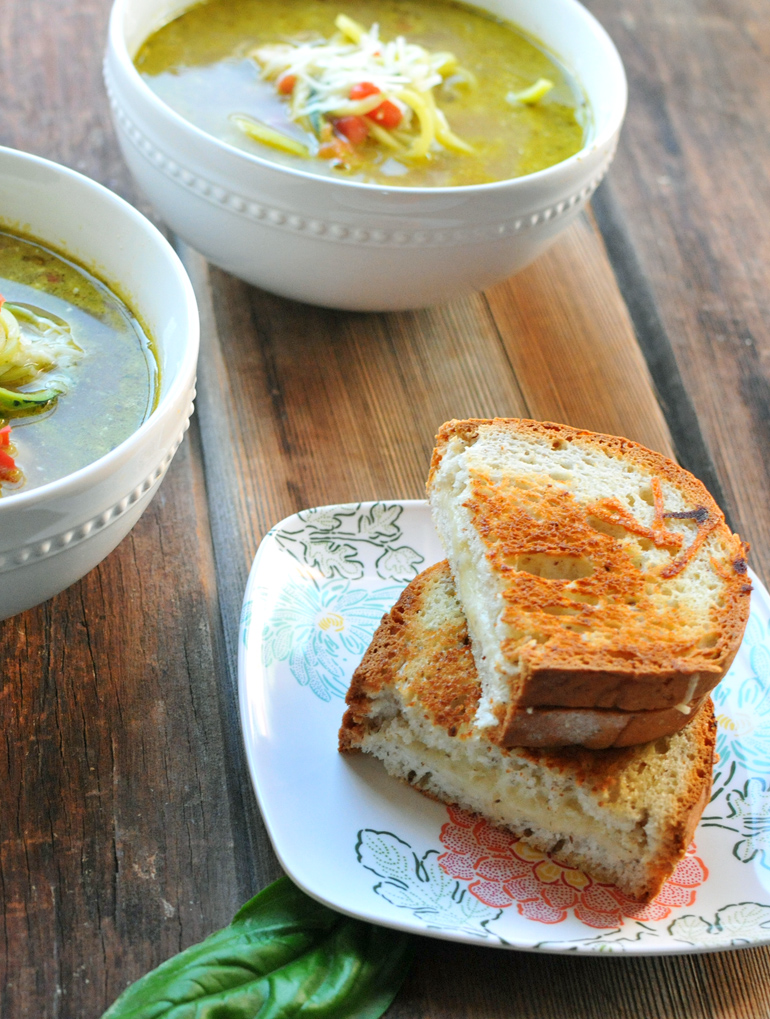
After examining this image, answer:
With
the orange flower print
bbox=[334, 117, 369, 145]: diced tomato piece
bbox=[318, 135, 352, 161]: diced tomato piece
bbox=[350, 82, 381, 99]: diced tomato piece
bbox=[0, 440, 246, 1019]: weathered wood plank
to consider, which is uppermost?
bbox=[350, 82, 381, 99]: diced tomato piece

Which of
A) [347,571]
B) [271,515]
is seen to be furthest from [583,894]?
[271,515]

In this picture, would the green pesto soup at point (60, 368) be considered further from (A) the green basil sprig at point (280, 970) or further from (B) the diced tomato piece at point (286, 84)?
(B) the diced tomato piece at point (286, 84)

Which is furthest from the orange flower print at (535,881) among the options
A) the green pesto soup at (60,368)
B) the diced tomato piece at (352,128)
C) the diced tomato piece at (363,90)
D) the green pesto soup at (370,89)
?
the diced tomato piece at (363,90)

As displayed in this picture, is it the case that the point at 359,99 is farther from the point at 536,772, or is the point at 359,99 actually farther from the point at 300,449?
the point at 536,772

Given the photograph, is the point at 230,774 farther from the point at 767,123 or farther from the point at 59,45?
the point at 767,123

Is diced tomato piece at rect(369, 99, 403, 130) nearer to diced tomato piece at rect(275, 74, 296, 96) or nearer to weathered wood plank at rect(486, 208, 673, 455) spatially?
diced tomato piece at rect(275, 74, 296, 96)

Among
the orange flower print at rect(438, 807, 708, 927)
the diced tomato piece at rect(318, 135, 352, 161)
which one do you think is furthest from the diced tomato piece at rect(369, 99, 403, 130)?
the orange flower print at rect(438, 807, 708, 927)

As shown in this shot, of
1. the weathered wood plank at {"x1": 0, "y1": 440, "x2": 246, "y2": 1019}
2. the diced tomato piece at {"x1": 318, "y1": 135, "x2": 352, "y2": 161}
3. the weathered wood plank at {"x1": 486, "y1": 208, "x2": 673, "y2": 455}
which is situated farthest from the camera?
the weathered wood plank at {"x1": 486, "y1": 208, "x2": 673, "y2": 455}
